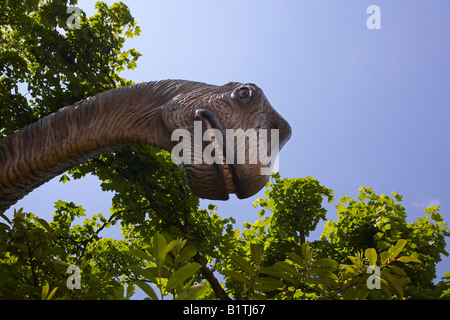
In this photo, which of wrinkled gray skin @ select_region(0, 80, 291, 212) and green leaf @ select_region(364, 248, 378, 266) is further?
wrinkled gray skin @ select_region(0, 80, 291, 212)

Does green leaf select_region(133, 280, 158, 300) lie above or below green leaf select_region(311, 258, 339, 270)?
below

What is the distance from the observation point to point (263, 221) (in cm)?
826

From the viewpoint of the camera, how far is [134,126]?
1942 millimetres

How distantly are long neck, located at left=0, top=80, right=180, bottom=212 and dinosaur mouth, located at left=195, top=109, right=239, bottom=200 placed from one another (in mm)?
324

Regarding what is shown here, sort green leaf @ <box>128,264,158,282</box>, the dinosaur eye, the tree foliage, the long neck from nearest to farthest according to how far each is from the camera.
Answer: green leaf @ <box>128,264,158,282</box> < the dinosaur eye < the long neck < the tree foliage

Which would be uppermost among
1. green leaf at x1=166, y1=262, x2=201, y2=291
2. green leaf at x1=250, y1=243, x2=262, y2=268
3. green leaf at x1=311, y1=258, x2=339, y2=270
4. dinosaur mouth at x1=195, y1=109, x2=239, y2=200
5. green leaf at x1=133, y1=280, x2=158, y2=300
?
dinosaur mouth at x1=195, y1=109, x2=239, y2=200

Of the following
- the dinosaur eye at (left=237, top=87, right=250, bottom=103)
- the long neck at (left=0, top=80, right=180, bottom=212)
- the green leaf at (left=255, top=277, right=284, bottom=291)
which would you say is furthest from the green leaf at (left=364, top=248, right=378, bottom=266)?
the long neck at (left=0, top=80, right=180, bottom=212)

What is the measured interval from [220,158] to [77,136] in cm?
97

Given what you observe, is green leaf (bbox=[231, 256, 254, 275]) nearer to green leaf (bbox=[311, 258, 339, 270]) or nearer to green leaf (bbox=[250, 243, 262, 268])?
green leaf (bbox=[250, 243, 262, 268])

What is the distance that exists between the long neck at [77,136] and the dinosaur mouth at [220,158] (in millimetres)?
324

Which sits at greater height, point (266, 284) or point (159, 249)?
point (159, 249)

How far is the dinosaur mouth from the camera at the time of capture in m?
1.58

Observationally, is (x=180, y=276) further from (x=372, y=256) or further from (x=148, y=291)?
(x=372, y=256)

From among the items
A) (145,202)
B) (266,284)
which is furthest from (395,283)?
(145,202)
